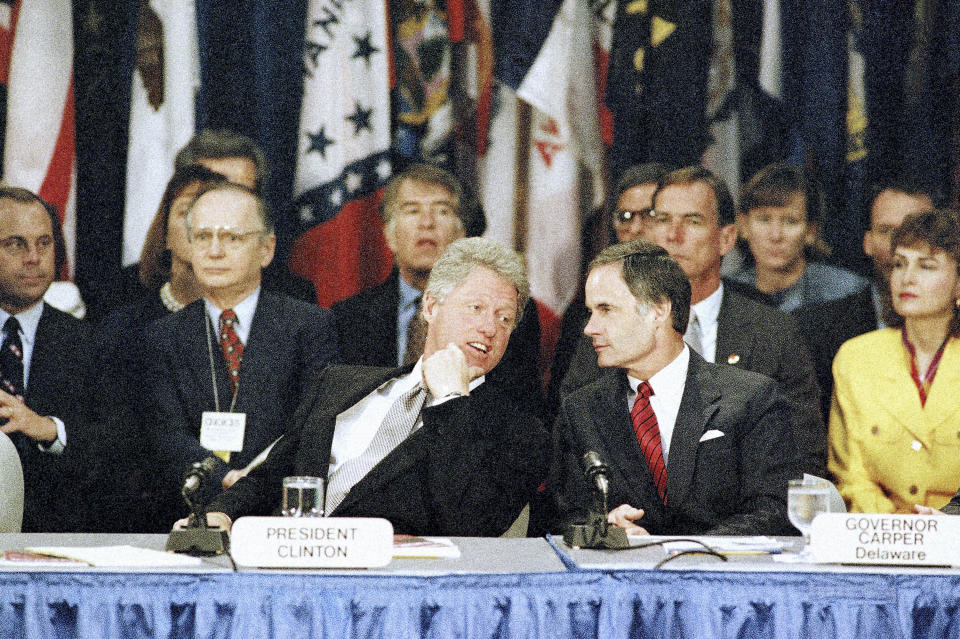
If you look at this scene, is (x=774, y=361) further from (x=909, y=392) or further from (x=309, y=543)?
(x=309, y=543)

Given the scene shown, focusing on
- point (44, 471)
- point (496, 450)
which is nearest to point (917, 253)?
point (496, 450)

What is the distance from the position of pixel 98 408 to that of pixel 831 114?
3300 millimetres

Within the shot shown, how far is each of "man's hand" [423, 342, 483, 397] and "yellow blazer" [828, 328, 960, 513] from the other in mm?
1696

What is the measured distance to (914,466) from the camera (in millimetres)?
4090

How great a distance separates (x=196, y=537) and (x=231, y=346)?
200 centimetres

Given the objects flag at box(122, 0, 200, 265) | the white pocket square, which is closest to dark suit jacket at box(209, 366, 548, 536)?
the white pocket square

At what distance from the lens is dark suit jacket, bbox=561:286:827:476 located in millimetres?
4207

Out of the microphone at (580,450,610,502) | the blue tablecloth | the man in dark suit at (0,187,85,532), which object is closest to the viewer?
the blue tablecloth

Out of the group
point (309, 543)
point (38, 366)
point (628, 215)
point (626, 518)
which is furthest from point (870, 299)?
point (38, 366)

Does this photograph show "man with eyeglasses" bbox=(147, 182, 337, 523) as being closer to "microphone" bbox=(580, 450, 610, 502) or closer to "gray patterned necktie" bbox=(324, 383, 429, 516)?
"gray patterned necktie" bbox=(324, 383, 429, 516)

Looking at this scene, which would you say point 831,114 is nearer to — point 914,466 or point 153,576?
point 914,466

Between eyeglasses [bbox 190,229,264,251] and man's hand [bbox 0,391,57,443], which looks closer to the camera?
man's hand [bbox 0,391,57,443]

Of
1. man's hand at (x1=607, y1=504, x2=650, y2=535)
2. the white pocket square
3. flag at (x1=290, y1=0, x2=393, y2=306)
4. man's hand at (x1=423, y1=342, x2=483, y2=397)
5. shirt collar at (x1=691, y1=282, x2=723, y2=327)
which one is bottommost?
man's hand at (x1=607, y1=504, x2=650, y2=535)

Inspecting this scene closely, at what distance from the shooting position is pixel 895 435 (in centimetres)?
412
